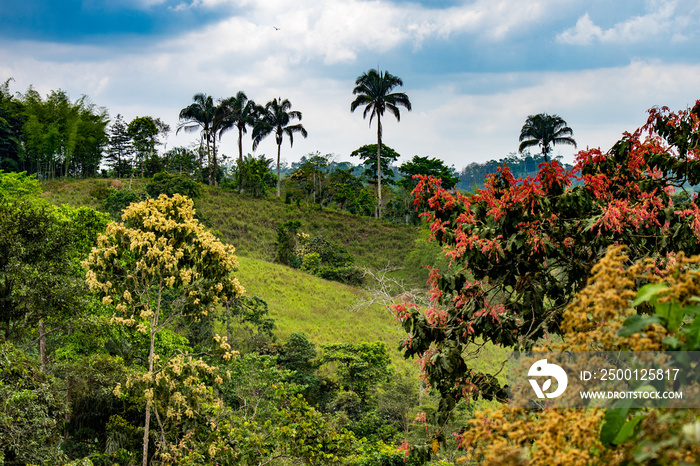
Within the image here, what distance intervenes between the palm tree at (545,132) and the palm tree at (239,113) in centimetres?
2422

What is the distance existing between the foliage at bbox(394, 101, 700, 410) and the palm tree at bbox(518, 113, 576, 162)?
31137 millimetres

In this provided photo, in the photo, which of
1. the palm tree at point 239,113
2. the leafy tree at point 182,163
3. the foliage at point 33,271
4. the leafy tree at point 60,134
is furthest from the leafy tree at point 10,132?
the foliage at point 33,271

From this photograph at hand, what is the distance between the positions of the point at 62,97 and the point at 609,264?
50.5 meters

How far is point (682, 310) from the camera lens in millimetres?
1725

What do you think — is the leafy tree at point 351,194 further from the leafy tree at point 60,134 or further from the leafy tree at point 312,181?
the leafy tree at point 60,134

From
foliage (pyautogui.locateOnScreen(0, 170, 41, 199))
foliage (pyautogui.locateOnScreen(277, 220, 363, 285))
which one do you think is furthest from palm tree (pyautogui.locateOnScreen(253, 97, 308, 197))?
foliage (pyautogui.locateOnScreen(0, 170, 41, 199))

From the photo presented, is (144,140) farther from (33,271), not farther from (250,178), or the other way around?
(33,271)

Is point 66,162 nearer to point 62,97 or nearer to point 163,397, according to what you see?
point 62,97

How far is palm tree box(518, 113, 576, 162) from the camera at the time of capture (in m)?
33.8

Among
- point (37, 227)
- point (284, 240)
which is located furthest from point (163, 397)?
point (284, 240)

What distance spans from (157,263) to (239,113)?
134 feet

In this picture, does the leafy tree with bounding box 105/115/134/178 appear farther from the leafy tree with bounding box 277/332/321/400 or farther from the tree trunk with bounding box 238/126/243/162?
the leafy tree with bounding box 277/332/321/400

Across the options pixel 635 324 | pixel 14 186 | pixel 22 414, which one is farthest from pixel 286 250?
pixel 635 324

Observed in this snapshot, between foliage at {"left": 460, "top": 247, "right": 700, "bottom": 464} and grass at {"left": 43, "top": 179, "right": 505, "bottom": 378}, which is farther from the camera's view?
grass at {"left": 43, "top": 179, "right": 505, "bottom": 378}
